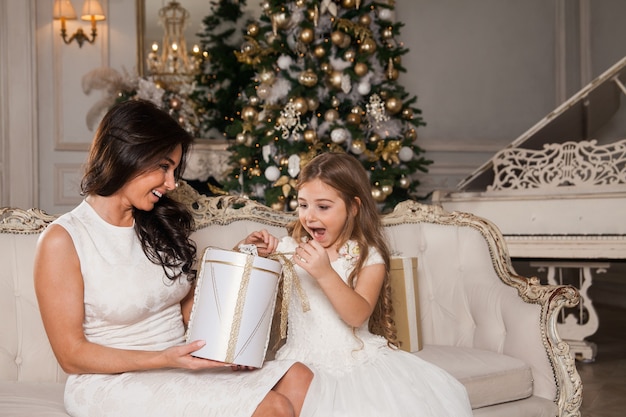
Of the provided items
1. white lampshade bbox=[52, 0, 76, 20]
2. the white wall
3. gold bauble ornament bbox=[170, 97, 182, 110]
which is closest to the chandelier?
the white wall

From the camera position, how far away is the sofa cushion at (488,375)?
8.56 feet

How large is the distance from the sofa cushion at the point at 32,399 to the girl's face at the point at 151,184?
2.10 ft

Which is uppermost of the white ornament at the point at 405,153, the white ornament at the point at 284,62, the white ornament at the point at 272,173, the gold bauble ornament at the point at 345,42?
the gold bauble ornament at the point at 345,42

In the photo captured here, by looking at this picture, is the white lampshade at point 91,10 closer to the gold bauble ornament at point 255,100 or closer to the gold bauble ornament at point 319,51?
the gold bauble ornament at point 255,100

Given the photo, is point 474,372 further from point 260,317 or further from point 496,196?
point 496,196

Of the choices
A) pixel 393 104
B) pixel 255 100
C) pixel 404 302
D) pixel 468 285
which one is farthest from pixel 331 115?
pixel 404 302

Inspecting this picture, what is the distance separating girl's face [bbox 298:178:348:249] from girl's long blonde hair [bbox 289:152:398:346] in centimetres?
2

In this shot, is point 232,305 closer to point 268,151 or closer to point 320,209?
point 320,209

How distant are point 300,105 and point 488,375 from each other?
2692 mm

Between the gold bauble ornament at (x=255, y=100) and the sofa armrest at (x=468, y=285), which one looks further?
the gold bauble ornament at (x=255, y=100)

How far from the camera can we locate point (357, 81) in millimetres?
5094

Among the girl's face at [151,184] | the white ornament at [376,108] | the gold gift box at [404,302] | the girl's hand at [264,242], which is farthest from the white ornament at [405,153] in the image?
the girl's face at [151,184]

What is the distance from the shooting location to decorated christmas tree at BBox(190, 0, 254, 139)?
6.79 meters

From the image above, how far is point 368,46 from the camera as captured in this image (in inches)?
197
